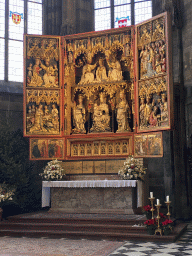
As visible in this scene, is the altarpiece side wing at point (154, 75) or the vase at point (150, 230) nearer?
the vase at point (150, 230)

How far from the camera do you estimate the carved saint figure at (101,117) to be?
51.1 feet

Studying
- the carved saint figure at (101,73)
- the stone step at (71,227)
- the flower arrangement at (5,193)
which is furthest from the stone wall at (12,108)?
the stone step at (71,227)

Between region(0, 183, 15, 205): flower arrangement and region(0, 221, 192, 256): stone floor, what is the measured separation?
6.55 ft

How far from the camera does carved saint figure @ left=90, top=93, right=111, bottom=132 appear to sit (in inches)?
614

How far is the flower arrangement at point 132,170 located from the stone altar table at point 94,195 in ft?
0.73

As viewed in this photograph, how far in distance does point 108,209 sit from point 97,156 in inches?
90.1

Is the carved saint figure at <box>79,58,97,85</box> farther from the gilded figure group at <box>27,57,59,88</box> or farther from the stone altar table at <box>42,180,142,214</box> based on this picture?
the stone altar table at <box>42,180,142,214</box>

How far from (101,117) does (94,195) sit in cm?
314

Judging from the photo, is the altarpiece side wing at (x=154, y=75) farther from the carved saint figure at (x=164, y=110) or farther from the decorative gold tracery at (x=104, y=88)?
the decorative gold tracery at (x=104, y=88)

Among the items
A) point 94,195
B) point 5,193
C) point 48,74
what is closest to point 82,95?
point 48,74

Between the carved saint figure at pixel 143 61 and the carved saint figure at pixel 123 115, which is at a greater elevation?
the carved saint figure at pixel 143 61

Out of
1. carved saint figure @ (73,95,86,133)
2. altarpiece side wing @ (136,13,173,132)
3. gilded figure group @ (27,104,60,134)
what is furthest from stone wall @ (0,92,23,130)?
altarpiece side wing @ (136,13,173,132)

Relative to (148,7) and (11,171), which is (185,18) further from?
(11,171)

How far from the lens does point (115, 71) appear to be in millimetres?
15625
